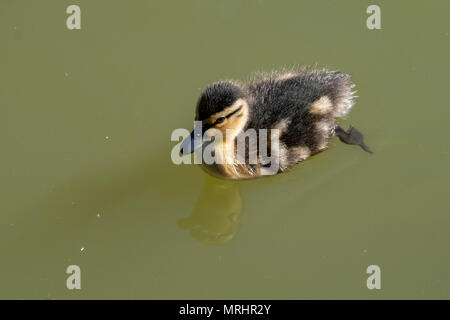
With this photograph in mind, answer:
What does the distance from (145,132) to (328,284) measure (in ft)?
4.53

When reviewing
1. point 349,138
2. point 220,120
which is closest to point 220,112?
point 220,120

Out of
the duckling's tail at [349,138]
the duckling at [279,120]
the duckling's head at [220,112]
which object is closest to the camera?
the duckling's head at [220,112]

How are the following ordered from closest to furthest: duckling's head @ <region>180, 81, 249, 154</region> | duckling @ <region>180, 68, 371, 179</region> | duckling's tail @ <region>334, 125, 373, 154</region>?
duckling's head @ <region>180, 81, 249, 154</region>, duckling @ <region>180, 68, 371, 179</region>, duckling's tail @ <region>334, 125, 373, 154</region>

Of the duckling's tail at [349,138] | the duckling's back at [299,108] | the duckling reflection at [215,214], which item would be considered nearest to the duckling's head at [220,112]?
the duckling's back at [299,108]

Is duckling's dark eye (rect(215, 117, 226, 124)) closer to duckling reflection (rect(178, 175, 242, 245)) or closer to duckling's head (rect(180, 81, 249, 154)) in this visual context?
duckling's head (rect(180, 81, 249, 154))

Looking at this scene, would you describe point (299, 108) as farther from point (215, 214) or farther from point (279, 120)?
point (215, 214)

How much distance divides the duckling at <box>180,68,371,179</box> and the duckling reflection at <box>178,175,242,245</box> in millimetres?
80

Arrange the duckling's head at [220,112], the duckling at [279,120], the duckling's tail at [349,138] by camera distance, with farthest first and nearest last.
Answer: the duckling's tail at [349,138] → the duckling at [279,120] → the duckling's head at [220,112]

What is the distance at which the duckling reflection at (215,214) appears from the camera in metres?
3.80

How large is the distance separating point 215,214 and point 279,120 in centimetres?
62

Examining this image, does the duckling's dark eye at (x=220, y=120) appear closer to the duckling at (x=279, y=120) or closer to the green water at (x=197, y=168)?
the duckling at (x=279, y=120)

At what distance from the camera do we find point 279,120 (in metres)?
3.79

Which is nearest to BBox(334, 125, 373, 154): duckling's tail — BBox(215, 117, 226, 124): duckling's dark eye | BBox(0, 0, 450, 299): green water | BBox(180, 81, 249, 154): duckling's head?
BBox(0, 0, 450, 299): green water

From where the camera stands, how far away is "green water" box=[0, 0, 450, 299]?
364cm
